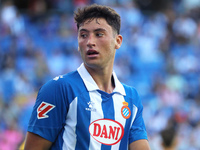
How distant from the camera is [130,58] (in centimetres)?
1202

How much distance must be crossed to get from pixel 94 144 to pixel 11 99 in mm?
7549

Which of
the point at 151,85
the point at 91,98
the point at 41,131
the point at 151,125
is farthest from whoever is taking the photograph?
the point at 151,85

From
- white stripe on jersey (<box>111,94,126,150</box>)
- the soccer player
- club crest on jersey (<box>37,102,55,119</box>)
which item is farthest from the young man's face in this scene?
club crest on jersey (<box>37,102,55,119</box>)

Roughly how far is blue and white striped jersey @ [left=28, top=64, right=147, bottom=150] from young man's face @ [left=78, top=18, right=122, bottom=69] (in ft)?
0.52

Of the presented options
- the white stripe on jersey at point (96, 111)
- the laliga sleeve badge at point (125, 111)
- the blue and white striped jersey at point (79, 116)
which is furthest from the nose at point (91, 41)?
the laliga sleeve badge at point (125, 111)

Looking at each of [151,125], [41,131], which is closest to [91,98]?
[41,131]

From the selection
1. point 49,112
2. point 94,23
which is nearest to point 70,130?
point 49,112

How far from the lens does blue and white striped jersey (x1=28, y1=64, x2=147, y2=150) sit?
2.85 meters

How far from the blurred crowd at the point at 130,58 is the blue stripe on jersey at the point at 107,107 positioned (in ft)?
19.0

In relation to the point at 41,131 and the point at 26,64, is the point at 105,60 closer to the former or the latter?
the point at 41,131

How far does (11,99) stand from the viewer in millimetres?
10102

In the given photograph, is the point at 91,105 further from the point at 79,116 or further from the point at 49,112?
the point at 49,112

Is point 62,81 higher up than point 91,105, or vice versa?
point 62,81

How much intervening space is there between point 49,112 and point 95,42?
0.65 m
